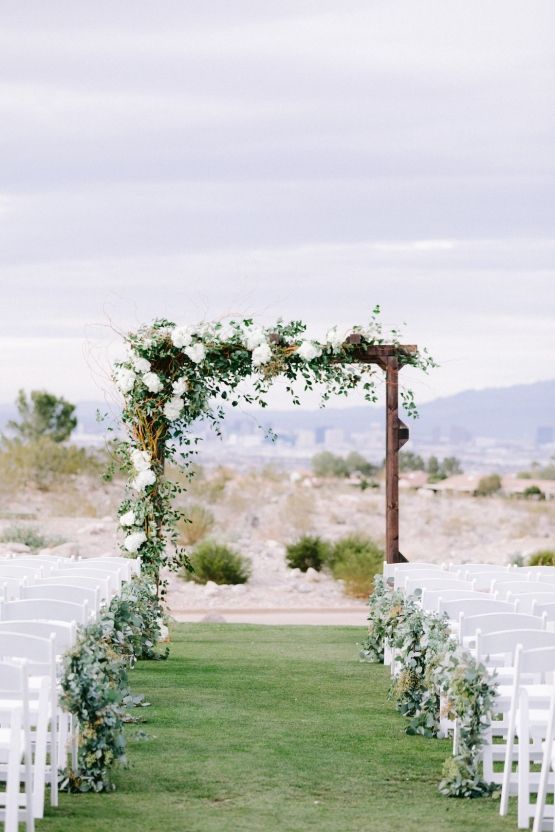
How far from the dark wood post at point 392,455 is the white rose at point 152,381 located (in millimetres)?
2180

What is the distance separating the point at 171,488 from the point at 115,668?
551 centimetres

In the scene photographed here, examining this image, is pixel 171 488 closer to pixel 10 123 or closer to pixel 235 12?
pixel 235 12

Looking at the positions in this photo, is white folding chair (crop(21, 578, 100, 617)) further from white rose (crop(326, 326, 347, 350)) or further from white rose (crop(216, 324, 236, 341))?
white rose (crop(326, 326, 347, 350))

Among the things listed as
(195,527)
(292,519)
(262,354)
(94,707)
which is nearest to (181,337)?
(262,354)

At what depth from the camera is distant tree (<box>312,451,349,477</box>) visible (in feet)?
139

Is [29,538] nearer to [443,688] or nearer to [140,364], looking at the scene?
[140,364]

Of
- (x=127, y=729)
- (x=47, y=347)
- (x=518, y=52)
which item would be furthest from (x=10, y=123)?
(x=127, y=729)

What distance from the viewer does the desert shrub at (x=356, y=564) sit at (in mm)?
17609

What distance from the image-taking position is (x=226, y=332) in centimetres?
1172

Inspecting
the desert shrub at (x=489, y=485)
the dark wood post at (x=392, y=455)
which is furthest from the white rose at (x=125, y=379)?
the desert shrub at (x=489, y=485)

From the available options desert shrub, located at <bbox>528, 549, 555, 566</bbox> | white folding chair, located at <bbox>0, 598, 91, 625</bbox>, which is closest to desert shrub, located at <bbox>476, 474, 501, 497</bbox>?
desert shrub, located at <bbox>528, 549, 555, 566</bbox>

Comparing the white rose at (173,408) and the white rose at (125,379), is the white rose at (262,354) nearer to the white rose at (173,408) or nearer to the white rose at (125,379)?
the white rose at (173,408)

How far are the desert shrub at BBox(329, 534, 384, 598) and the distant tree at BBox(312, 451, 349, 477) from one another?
72.6ft

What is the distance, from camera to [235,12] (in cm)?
1723
